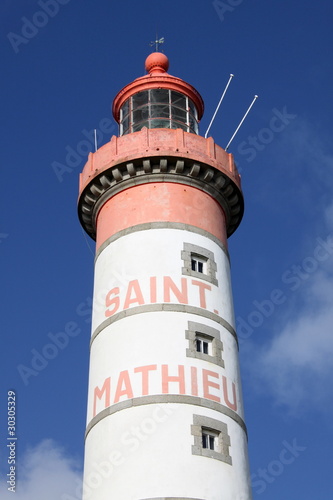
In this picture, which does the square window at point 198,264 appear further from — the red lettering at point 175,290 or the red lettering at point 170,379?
the red lettering at point 170,379

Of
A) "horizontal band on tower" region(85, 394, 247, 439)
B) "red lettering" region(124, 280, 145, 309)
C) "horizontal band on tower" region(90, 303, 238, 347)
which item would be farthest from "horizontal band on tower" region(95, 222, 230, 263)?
"horizontal band on tower" region(85, 394, 247, 439)

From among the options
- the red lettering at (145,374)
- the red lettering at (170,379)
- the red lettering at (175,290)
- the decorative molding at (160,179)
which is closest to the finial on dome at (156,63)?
the decorative molding at (160,179)

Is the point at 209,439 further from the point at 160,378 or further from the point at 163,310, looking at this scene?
the point at 163,310

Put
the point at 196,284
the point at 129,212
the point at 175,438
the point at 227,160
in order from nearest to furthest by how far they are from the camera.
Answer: the point at 175,438, the point at 196,284, the point at 129,212, the point at 227,160

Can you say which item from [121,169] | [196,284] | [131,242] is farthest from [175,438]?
[121,169]

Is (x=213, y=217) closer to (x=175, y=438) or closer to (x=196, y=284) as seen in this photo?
(x=196, y=284)

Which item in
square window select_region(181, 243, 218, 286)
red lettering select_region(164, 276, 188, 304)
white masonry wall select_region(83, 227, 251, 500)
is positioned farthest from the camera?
square window select_region(181, 243, 218, 286)

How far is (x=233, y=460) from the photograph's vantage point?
25.7 m

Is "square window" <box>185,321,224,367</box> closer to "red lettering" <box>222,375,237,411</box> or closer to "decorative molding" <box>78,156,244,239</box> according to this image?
"red lettering" <box>222,375,237,411</box>

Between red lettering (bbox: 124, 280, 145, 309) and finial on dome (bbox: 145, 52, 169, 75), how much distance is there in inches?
470

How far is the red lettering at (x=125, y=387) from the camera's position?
26094 mm

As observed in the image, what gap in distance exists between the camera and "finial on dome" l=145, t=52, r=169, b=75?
36281 millimetres

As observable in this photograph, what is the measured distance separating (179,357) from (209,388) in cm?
141

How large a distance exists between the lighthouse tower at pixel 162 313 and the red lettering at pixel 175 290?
0.05 m
